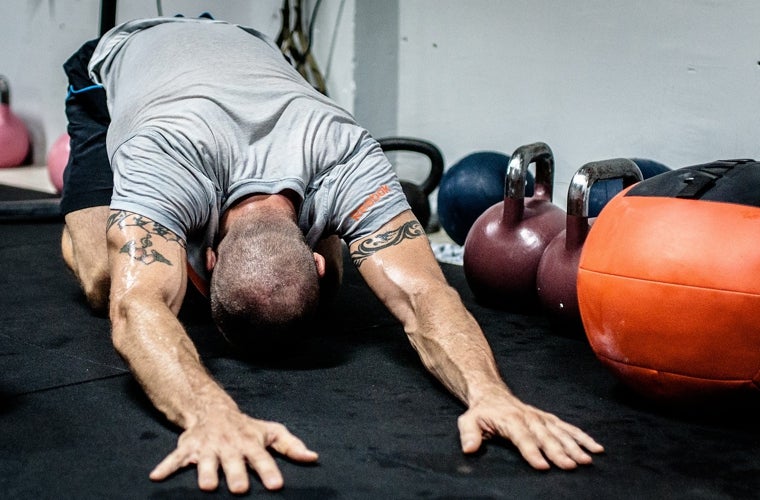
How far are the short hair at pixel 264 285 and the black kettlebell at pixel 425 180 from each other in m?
1.86

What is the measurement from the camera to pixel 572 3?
4.00 metres

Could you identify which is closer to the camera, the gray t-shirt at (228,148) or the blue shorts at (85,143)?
the gray t-shirt at (228,148)

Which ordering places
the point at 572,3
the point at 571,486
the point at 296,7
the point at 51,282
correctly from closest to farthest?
the point at 571,486 → the point at 51,282 → the point at 572,3 → the point at 296,7

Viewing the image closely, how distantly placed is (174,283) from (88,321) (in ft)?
2.63

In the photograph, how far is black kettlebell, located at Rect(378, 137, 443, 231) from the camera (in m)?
4.07

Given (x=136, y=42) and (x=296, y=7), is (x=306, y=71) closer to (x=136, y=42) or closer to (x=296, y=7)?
(x=296, y=7)

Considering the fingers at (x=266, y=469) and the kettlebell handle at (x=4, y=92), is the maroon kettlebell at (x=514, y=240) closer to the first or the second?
the fingers at (x=266, y=469)

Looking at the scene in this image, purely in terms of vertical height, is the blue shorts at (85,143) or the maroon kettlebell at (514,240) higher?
the blue shorts at (85,143)

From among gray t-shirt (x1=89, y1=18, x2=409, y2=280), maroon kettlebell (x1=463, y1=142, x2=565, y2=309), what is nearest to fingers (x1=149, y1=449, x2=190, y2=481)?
gray t-shirt (x1=89, y1=18, x2=409, y2=280)

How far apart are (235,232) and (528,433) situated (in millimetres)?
929

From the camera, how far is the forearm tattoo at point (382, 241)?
2404mm

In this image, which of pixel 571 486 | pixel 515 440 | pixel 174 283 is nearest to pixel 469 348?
pixel 515 440

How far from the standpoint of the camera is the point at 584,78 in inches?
157

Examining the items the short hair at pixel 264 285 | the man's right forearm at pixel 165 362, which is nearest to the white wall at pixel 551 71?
the short hair at pixel 264 285
